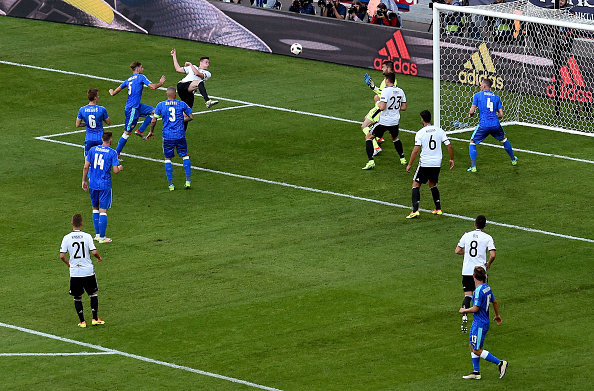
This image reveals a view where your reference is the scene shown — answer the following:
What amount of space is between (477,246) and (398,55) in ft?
61.3

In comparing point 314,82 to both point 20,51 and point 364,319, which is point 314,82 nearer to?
point 20,51

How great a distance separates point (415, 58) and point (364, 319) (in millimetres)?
Answer: 18582

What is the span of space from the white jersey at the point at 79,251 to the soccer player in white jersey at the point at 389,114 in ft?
33.1

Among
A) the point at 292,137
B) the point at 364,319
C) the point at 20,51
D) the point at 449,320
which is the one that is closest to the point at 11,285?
the point at 364,319

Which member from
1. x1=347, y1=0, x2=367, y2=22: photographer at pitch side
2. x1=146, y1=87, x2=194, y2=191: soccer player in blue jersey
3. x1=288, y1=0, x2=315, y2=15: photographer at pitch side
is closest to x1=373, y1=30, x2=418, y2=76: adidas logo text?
x1=347, y1=0, x2=367, y2=22: photographer at pitch side

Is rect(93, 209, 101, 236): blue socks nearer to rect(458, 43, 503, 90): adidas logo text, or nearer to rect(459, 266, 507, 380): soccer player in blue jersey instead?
rect(459, 266, 507, 380): soccer player in blue jersey

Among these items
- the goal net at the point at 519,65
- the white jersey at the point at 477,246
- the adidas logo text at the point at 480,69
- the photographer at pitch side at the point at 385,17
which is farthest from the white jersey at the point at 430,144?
the photographer at pitch side at the point at 385,17

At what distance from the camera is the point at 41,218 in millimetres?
23844

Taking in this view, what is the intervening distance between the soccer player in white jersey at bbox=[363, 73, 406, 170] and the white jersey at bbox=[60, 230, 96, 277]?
→ 10074 mm

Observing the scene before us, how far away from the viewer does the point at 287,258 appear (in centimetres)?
2138

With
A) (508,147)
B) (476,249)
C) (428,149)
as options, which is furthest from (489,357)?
(508,147)

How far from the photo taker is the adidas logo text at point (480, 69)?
32.0m

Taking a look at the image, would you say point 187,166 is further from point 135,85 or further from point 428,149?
point 428,149

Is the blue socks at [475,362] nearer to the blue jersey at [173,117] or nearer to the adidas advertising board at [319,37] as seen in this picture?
the blue jersey at [173,117]
